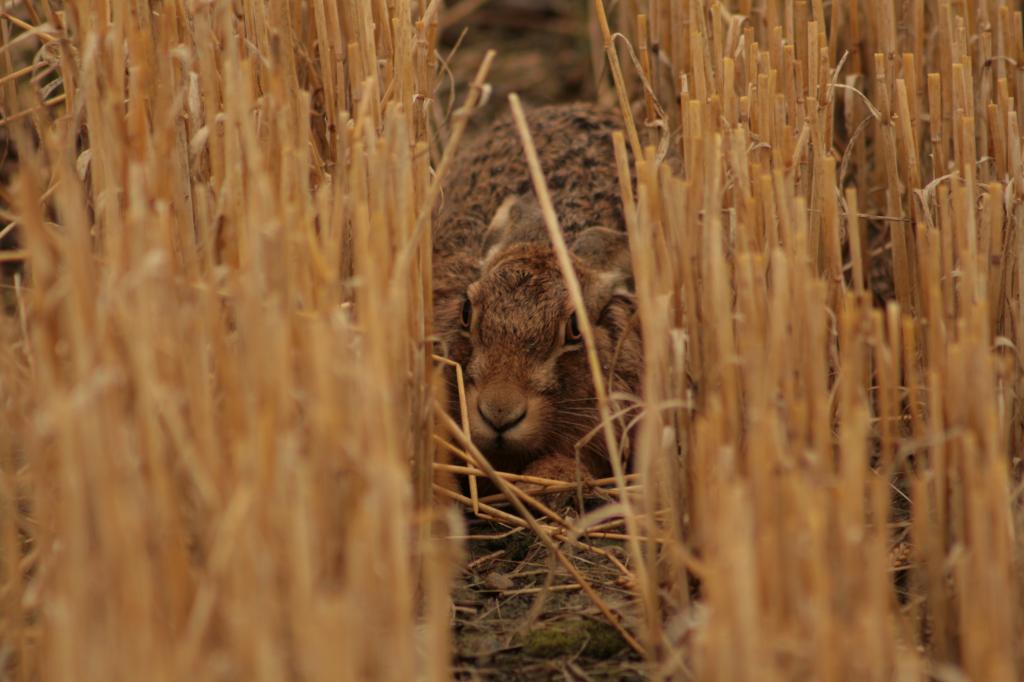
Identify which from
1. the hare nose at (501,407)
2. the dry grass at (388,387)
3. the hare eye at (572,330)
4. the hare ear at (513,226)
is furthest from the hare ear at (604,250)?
the hare nose at (501,407)

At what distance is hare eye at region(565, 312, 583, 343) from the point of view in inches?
157

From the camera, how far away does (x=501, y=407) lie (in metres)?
3.78

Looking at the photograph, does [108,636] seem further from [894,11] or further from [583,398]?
[894,11]

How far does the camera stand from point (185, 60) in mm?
3242

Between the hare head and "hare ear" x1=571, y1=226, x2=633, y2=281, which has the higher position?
"hare ear" x1=571, y1=226, x2=633, y2=281

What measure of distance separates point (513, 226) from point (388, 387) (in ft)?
6.64

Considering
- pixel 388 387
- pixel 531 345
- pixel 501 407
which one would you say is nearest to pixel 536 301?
pixel 531 345

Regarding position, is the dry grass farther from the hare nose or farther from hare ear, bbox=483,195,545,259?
hare ear, bbox=483,195,545,259

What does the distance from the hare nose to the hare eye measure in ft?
0.94

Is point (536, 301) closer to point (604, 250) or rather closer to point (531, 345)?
point (531, 345)

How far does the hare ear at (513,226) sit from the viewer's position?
4.38m

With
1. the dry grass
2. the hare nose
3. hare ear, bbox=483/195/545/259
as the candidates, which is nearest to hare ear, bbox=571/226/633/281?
hare ear, bbox=483/195/545/259

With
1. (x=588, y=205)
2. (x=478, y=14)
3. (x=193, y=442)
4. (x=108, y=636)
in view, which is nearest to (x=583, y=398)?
(x=588, y=205)

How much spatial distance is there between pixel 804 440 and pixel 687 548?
568 mm
